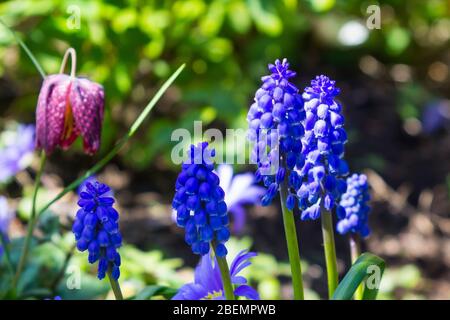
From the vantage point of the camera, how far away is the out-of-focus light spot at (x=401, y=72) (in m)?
4.44

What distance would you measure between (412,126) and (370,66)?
2.13ft

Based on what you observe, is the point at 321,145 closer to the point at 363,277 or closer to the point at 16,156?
Answer: the point at 363,277

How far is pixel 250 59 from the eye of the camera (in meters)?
3.87

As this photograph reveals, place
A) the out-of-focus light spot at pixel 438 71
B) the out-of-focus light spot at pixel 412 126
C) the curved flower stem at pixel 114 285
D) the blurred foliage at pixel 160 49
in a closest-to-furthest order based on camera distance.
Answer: the curved flower stem at pixel 114 285, the blurred foliage at pixel 160 49, the out-of-focus light spot at pixel 412 126, the out-of-focus light spot at pixel 438 71

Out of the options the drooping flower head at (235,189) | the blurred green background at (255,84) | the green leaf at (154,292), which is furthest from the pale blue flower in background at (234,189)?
the green leaf at (154,292)

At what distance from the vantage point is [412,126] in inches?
159

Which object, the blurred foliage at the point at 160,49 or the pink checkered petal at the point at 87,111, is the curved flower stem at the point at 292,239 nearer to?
the pink checkered petal at the point at 87,111

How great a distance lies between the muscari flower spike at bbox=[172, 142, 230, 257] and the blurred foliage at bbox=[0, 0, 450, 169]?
1.56 metres

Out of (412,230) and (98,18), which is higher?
(98,18)

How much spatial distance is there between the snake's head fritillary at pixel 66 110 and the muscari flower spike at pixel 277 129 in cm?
43

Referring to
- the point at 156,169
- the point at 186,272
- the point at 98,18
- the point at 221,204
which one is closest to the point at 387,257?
the point at 186,272
